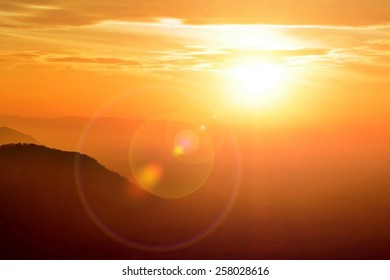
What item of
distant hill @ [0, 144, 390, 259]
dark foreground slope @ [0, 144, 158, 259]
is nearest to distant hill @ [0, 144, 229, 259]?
dark foreground slope @ [0, 144, 158, 259]

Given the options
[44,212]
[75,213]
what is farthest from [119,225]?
[44,212]

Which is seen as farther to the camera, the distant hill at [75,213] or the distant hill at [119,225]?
the distant hill at [119,225]

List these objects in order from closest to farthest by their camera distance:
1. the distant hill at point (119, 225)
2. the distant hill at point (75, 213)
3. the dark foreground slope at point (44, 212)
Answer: the dark foreground slope at point (44, 212) < the distant hill at point (75, 213) < the distant hill at point (119, 225)

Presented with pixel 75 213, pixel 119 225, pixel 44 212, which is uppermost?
pixel 119 225

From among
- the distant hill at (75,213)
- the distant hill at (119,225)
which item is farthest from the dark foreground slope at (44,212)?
the distant hill at (119,225)

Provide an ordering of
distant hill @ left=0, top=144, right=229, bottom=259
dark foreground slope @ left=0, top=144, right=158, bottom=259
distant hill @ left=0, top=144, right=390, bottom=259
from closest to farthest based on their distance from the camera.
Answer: dark foreground slope @ left=0, top=144, right=158, bottom=259
distant hill @ left=0, top=144, right=229, bottom=259
distant hill @ left=0, top=144, right=390, bottom=259

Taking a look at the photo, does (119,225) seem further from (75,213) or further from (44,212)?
(44,212)

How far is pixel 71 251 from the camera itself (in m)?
98.8

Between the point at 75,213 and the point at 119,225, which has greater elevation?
the point at 119,225

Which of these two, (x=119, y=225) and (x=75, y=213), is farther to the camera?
(x=119, y=225)

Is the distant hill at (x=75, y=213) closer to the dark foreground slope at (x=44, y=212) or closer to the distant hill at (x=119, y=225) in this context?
the dark foreground slope at (x=44, y=212)

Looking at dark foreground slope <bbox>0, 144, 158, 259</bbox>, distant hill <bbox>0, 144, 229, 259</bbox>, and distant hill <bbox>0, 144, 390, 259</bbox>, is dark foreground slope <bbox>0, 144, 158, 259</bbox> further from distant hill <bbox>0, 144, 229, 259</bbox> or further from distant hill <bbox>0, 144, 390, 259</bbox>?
distant hill <bbox>0, 144, 390, 259</bbox>

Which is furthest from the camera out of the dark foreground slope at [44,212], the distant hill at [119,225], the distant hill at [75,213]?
the distant hill at [119,225]

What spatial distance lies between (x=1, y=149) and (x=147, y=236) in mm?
35656
